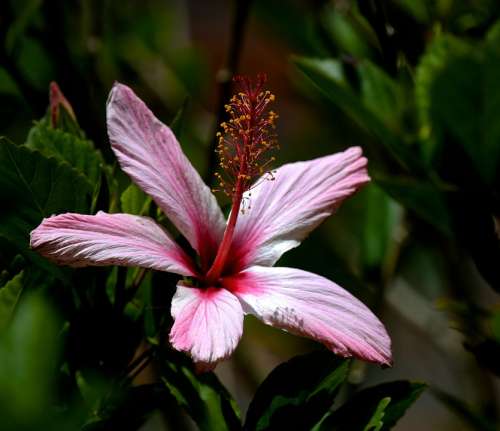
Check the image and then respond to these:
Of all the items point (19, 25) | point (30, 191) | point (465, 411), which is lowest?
point (465, 411)

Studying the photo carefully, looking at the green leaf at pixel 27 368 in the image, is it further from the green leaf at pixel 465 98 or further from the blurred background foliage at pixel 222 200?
the green leaf at pixel 465 98

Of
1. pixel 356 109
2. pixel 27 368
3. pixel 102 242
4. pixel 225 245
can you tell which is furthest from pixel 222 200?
pixel 27 368

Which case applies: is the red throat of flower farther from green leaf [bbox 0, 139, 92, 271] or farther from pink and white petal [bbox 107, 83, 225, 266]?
green leaf [bbox 0, 139, 92, 271]

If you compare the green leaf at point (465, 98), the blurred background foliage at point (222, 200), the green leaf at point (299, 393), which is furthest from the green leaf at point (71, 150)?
the green leaf at point (465, 98)

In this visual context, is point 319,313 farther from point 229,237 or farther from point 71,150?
point 71,150

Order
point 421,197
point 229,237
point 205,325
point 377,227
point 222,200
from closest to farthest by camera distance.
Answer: point 205,325
point 229,237
point 421,197
point 377,227
point 222,200

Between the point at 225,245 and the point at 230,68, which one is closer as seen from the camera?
the point at 225,245

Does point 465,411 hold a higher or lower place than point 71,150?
lower
